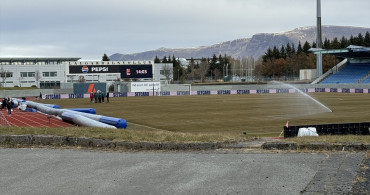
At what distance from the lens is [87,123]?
29375mm

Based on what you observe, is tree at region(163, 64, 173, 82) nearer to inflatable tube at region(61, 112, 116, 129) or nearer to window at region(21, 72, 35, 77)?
window at region(21, 72, 35, 77)

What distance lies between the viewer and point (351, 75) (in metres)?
112

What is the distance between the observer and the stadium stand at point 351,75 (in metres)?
108

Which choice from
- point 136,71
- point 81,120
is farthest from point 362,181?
point 136,71

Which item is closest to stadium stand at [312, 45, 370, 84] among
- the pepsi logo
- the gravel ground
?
the pepsi logo

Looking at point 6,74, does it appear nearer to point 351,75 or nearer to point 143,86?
point 143,86

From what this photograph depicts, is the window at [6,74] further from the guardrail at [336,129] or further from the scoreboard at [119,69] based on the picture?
the guardrail at [336,129]

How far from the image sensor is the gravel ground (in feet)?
26.2

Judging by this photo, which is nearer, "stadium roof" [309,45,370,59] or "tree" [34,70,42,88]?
"stadium roof" [309,45,370,59]

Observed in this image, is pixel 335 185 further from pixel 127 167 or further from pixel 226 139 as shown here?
pixel 226 139

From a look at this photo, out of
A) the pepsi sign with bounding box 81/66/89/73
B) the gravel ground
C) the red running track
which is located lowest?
the red running track

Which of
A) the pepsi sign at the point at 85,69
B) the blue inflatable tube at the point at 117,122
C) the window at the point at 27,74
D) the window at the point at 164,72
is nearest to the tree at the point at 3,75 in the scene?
the window at the point at 27,74

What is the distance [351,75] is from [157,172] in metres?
110

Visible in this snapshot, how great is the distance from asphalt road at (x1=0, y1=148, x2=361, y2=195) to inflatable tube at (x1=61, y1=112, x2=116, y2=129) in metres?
14.8
